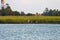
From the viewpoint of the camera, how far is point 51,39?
35469 millimetres

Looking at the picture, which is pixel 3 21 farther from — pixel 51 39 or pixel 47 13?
pixel 51 39

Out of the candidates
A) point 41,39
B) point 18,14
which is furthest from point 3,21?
point 41,39

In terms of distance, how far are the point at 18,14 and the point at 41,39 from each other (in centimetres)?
7366

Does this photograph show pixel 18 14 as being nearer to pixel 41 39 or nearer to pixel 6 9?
pixel 6 9

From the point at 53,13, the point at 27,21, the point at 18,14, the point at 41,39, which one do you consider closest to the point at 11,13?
the point at 18,14

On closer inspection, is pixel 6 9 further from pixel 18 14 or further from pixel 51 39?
pixel 51 39

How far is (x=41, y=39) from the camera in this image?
35781 mm

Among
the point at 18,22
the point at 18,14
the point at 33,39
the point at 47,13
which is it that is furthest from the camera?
the point at 47,13

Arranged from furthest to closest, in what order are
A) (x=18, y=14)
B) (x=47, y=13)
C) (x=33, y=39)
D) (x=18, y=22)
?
(x=47, y=13)
(x=18, y=14)
(x=18, y=22)
(x=33, y=39)

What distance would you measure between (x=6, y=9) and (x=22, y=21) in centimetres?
3816

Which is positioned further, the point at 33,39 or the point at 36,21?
the point at 36,21

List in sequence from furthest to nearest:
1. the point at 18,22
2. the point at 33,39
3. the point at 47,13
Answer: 1. the point at 47,13
2. the point at 18,22
3. the point at 33,39

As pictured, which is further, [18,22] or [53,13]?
[53,13]

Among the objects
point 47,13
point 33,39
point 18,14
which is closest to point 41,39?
point 33,39
